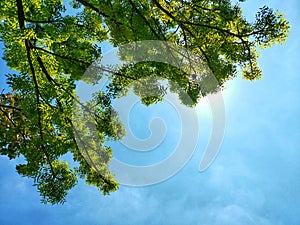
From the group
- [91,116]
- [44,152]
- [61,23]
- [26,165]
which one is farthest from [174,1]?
[26,165]

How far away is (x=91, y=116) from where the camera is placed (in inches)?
295

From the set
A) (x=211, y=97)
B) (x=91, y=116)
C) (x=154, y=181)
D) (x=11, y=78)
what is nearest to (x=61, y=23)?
(x=11, y=78)

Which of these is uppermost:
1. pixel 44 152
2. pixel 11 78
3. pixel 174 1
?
pixel 174 1

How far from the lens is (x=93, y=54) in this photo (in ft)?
22.9

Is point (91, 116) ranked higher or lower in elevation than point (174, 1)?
lower

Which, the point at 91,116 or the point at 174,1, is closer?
the point at 174,1

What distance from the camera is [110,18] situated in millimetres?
6043

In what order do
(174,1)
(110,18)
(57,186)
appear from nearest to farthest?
(110,18), (174,1), (57,186)

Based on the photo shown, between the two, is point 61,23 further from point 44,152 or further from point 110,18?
point 44,152

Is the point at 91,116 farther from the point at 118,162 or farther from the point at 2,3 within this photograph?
the point at 2,3

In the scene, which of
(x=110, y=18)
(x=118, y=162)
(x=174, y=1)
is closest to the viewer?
(x=110, y=18)

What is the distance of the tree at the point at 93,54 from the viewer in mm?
6395

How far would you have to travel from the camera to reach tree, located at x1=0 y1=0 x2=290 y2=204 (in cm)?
639

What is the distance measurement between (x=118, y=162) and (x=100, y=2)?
420 cm
